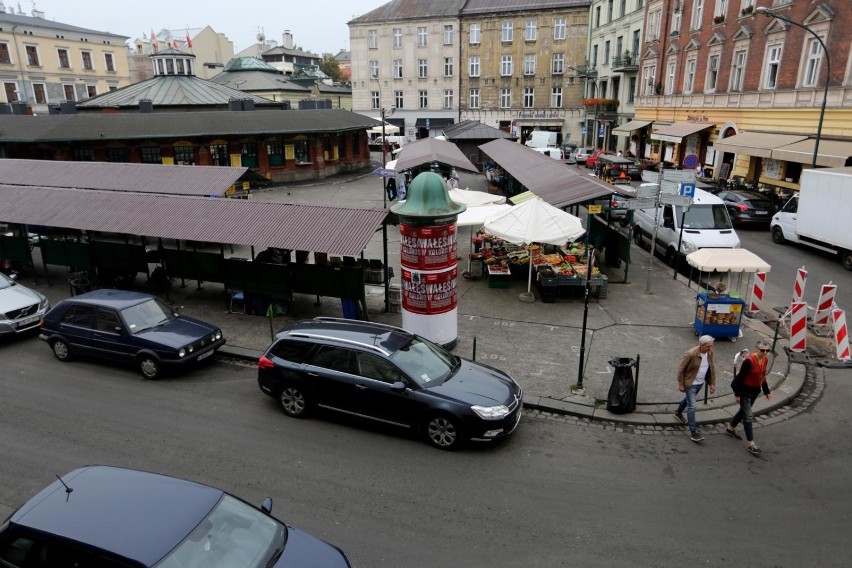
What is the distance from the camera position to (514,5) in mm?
62406

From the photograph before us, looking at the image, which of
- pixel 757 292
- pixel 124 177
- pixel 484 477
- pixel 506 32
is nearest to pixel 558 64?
pixel 506 32

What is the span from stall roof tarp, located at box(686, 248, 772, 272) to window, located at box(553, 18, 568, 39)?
54896mm

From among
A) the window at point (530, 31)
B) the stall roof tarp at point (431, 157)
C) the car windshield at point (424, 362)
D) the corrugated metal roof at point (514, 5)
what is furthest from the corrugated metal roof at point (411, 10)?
the car windshield at point (424, 362)

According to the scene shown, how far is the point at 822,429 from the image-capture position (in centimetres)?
955

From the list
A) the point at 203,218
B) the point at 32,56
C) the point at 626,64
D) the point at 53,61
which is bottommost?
the point at 203,218

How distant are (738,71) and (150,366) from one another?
3627cm

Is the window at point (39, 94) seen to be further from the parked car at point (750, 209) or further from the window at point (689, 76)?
the parked car at point (750, 209)

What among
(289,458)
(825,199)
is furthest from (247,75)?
(289,458)

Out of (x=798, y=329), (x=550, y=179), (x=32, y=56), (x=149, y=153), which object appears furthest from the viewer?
(x=32, y=56)

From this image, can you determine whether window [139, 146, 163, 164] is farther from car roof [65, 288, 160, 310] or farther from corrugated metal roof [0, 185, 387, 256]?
car roof [65, 288, 160, 310]

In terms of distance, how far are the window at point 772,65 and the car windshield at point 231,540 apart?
35064 mm

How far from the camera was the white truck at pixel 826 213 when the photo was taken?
59.7ft

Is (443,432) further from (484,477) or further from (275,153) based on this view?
(275,153)

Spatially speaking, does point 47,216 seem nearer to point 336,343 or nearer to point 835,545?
point 336,343
